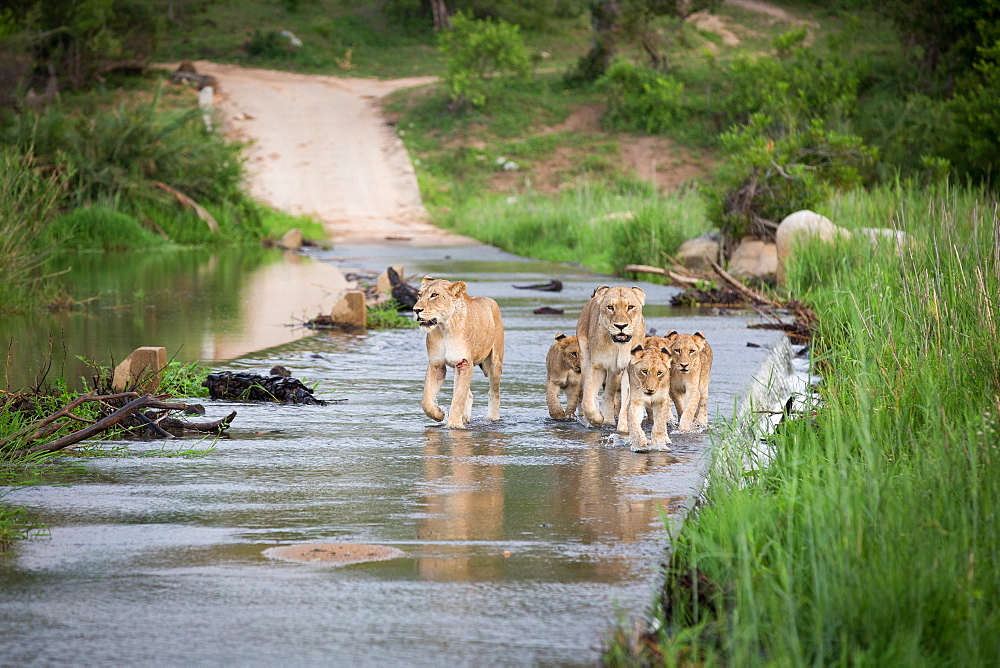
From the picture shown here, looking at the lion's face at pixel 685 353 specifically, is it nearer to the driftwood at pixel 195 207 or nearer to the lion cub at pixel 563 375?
the lion cub at pixel 563 375

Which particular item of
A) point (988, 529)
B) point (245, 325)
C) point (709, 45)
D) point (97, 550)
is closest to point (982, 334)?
point (988, 529)

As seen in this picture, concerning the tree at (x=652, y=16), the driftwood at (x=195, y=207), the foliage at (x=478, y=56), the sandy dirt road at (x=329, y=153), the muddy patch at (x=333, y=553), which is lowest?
the muddy patch at (x=333, y=553)

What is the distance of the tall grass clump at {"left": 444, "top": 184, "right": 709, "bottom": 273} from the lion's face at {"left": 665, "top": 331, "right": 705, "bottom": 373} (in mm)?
13889

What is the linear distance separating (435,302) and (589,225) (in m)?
19.3

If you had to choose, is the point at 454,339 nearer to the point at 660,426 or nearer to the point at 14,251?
the point at 660,426

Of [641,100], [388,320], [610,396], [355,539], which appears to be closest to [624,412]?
[610,396]

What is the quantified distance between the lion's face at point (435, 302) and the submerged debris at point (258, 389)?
1541mm

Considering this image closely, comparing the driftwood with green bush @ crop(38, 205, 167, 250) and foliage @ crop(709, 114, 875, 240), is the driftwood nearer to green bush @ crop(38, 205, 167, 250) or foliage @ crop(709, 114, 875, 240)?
green bush @ crop(38, 205, 167, 250)

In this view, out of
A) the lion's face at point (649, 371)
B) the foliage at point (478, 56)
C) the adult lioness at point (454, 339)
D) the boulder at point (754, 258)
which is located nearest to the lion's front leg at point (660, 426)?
the lion's face at point (649, 371)

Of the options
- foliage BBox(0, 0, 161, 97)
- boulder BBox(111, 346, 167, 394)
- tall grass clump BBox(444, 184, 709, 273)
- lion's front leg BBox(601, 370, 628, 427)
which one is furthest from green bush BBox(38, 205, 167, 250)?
foliage BBox(0, 0, 161, 97)

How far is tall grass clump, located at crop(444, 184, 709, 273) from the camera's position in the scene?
22.6 meters

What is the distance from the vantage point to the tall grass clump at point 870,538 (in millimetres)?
4070

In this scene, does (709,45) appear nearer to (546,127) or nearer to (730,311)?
(546,127)

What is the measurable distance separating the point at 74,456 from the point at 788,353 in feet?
25.0
